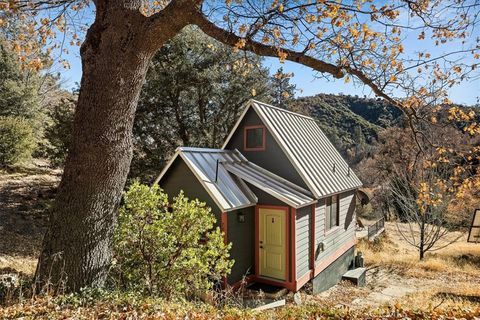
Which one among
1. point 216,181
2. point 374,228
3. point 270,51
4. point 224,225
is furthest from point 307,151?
point 374,228

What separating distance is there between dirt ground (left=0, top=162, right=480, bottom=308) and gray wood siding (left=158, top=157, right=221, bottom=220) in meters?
3.99

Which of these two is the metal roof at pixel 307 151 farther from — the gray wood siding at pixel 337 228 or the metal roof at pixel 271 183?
the gray wood siding at pixel 337 228

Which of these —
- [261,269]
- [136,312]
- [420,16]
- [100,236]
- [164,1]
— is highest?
[164,1]

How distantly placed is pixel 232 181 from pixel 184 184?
1.42 meters

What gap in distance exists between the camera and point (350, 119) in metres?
46.1

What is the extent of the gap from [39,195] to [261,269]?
12499 mm

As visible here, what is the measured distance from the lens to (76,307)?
399cm

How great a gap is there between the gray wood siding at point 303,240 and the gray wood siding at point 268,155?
102 cm

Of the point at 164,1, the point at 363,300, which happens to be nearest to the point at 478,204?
the point at 363,300

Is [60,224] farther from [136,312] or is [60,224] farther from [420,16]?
[420,16]

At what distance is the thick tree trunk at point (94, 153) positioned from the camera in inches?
170

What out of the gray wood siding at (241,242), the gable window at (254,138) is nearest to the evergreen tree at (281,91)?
the gable window at (254,138)

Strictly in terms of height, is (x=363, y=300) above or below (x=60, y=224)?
below

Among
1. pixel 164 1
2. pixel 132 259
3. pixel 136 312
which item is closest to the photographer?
pixel 136 312
